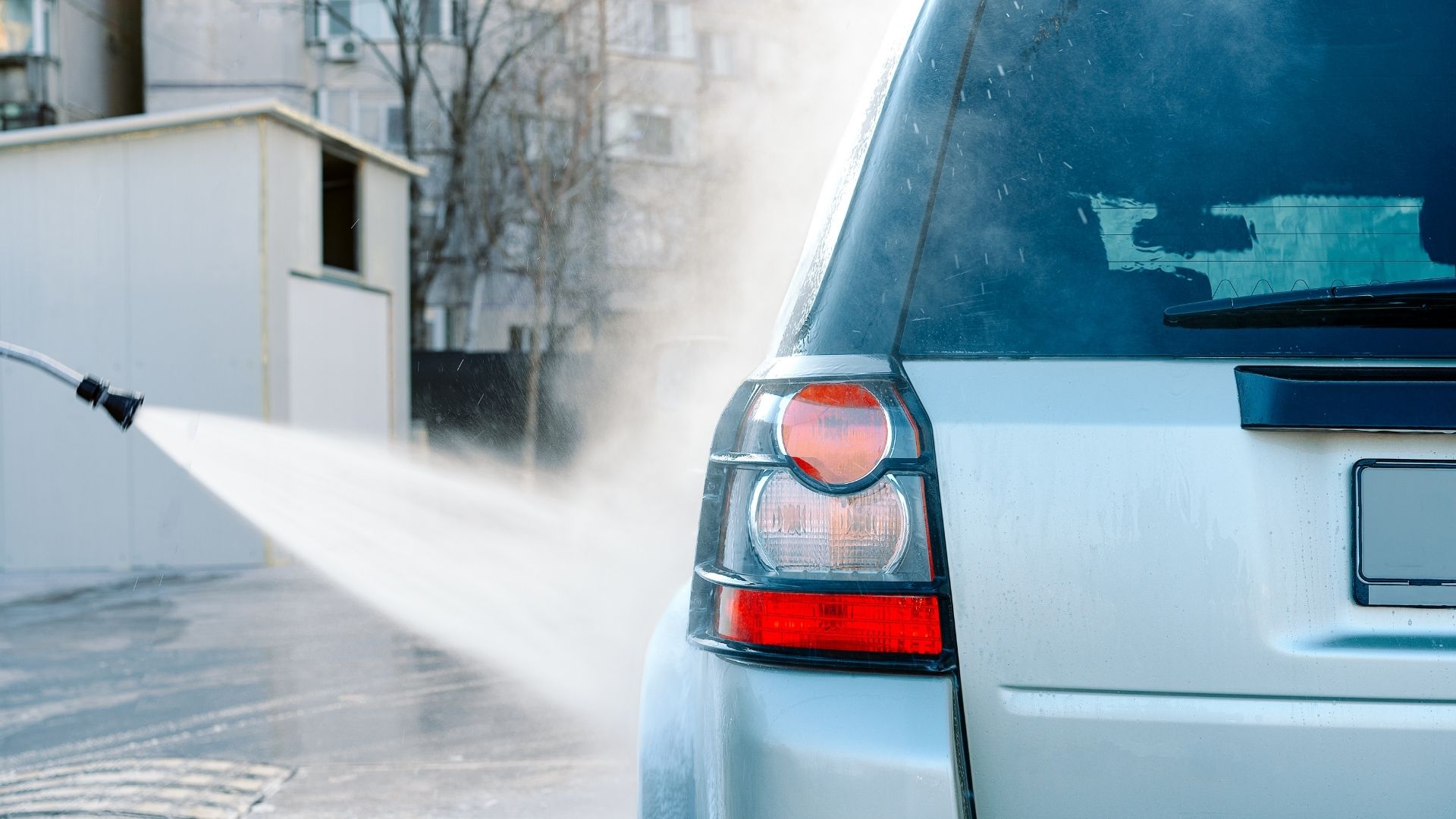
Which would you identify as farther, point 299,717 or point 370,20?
point 370,20

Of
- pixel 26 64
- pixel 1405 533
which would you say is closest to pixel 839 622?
pixel 1405 533

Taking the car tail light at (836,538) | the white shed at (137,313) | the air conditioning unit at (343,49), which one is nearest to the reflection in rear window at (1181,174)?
the car tail light at (836,538)

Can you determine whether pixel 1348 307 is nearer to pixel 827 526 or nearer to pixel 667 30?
pixel 827 526

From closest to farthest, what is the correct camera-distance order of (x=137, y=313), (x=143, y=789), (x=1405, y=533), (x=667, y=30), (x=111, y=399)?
(x=1405, y=533)
(x=143, y=789)
(x=111, y=399)
(x=137, y=313)
(x=667, y=30)

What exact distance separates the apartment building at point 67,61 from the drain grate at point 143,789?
23.5 meters

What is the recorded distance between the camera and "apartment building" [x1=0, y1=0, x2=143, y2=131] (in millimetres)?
25328

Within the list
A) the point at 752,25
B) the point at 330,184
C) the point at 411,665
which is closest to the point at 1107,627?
the point at 411,665

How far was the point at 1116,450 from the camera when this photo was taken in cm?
146

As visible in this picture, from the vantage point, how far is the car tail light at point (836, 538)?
1.49 m

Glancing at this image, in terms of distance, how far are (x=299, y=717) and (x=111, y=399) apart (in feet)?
5.39

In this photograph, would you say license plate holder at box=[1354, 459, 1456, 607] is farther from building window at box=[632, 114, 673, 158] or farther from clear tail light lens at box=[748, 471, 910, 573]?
building window at box=[632, 114, 673, 158]

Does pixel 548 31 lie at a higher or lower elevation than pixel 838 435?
higher

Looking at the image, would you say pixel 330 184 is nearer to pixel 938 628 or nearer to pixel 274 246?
pixel 274 246

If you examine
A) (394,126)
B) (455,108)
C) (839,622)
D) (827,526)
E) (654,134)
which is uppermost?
(394,126)
